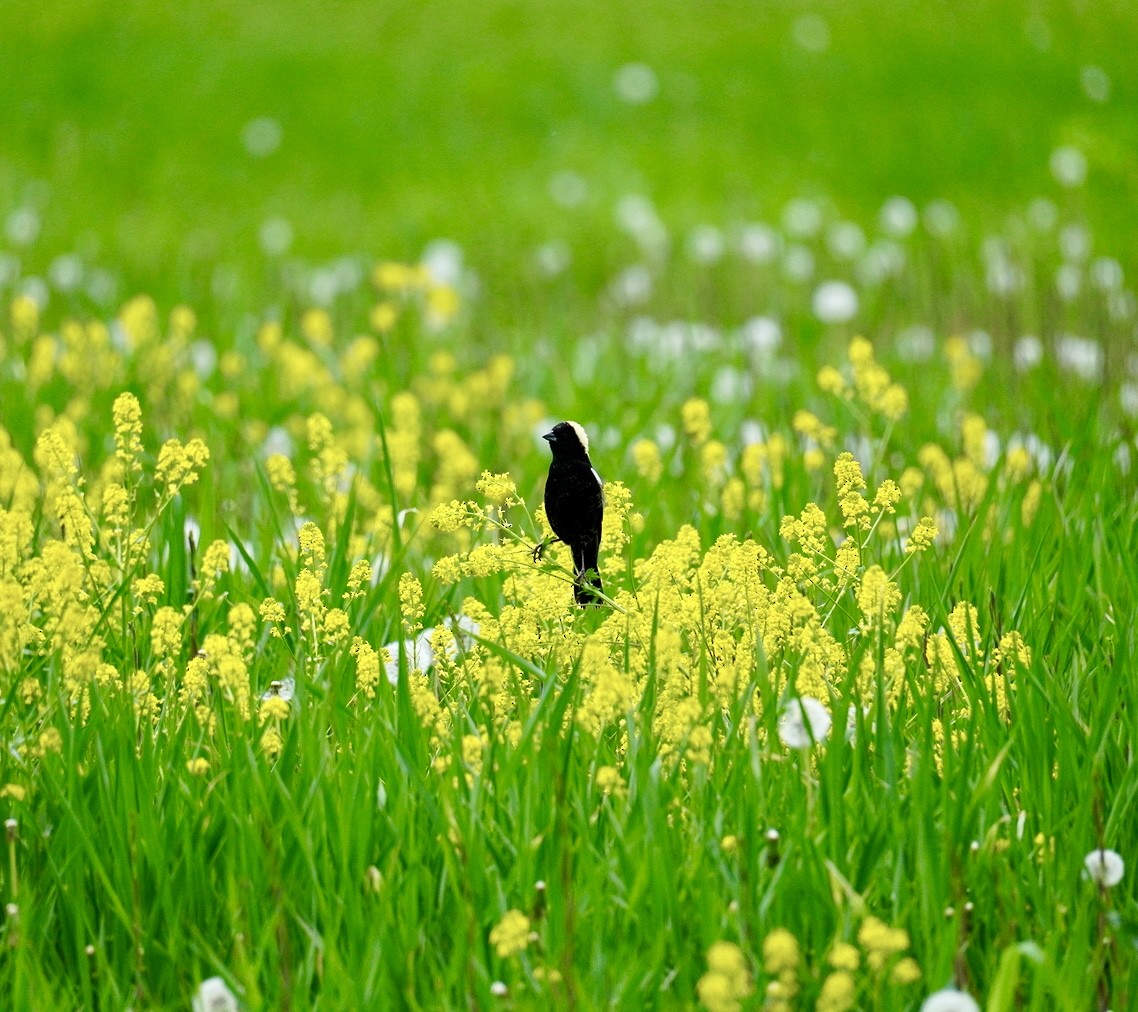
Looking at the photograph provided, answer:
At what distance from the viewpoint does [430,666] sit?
2.71 metres

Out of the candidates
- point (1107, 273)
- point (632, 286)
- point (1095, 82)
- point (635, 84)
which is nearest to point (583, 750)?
point (632, 286)

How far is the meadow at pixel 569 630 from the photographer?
198 centimetres

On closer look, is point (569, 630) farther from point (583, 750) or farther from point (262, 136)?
point (262, 136)

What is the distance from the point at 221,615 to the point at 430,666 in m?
0.58

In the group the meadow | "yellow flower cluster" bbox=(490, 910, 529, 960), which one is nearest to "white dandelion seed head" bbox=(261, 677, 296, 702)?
the meadow

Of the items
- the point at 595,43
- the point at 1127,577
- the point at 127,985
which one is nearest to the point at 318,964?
the point at 127,985

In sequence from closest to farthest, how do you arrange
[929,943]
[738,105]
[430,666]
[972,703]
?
[929,943] → [972,703] → [430,666] → [738,105]

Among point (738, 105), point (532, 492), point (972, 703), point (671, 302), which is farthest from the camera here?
point (738, 105)

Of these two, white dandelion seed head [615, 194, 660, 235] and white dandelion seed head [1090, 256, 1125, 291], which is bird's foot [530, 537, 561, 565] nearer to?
white dandelion seed head [1090, 256, 1125, 291]

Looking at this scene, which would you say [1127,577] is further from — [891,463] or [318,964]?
[318,964]

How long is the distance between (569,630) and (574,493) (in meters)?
0.36

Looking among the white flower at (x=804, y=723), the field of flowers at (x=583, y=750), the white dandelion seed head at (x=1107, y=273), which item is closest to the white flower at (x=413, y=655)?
the field of flowers at (x=583, y=750)

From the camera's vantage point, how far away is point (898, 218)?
7996 mm

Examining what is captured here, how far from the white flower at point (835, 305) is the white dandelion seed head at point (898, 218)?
1539 mm
